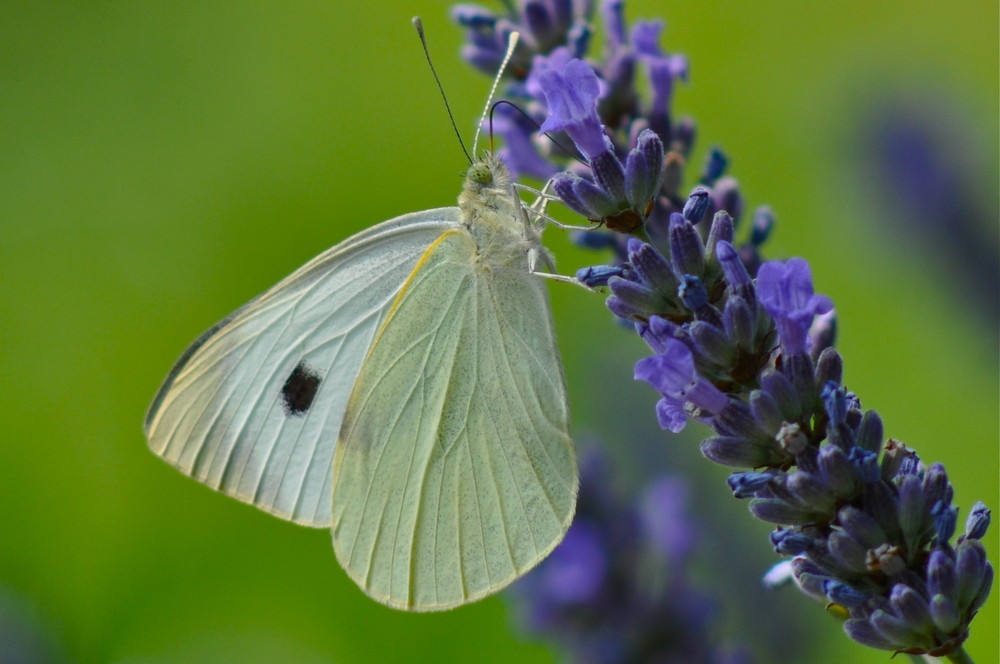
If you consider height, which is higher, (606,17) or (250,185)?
(250,185)

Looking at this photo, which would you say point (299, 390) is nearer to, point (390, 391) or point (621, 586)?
point (390, 391)

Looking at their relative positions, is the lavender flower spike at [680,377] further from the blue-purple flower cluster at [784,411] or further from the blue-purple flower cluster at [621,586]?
the blue-purple flower cluster at [621,586]

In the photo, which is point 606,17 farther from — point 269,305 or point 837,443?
point 837,443

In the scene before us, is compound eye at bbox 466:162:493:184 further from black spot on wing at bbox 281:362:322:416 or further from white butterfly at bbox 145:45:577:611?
black spot on wing at bbox 281:362:322:416

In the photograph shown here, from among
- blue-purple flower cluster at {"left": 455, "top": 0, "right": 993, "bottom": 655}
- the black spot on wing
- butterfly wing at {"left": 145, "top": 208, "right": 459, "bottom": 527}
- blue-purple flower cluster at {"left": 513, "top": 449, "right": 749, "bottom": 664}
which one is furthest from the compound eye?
blue-purple flower cluster at {"left": 513, "top": 449, "right": 749, "bottom": 664}

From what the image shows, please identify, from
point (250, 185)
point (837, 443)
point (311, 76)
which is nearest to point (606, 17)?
point (837, 443)

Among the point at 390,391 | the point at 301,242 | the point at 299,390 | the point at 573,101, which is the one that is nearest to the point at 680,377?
the point at 573,101

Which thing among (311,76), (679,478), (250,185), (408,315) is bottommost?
(679,478)
